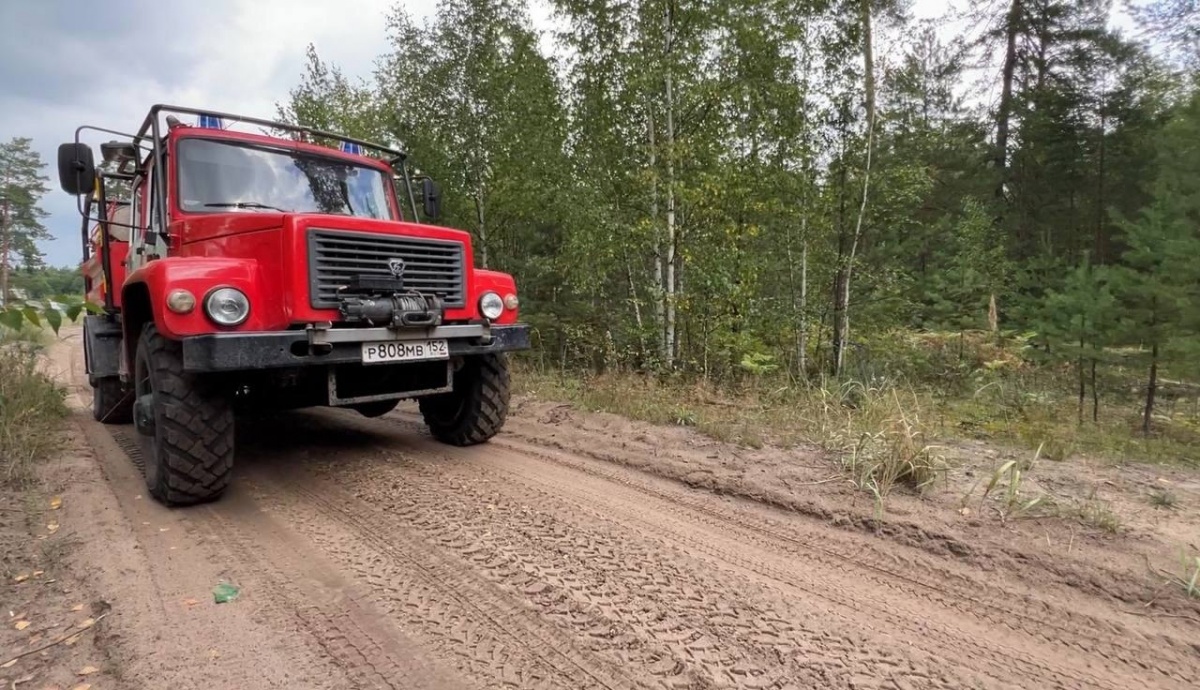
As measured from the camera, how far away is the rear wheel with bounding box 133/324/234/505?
3.41m

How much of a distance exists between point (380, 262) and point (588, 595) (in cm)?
251

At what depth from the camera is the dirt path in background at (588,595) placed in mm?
1991

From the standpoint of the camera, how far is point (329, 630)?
2232mm

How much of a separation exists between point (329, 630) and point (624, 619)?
110 centimetres

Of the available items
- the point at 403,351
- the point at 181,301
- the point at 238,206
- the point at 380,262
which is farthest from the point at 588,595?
the point at 238,206

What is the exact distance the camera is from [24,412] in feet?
16.0

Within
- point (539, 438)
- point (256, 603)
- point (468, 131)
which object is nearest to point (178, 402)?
point (256, 603)

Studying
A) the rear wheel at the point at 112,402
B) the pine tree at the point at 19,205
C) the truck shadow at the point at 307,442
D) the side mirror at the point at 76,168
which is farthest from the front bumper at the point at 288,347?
the pine tree at the point at 19,205

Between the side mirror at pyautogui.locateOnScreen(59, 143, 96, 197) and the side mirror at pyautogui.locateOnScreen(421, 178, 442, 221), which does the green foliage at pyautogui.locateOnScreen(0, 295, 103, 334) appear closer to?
the side mirror at pyautogui.locateOnScreen(59, 143, 96, 197)

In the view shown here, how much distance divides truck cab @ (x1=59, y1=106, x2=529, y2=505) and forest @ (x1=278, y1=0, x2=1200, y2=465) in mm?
3567

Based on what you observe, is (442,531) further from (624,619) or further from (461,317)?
(461,317)

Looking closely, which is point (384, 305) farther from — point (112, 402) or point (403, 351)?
point (112, 402)

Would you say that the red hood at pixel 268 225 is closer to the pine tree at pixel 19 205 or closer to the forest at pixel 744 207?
the forest at pixel 744 207

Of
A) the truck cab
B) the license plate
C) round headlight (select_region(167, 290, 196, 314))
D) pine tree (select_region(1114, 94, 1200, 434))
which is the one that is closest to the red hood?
the truck cab
